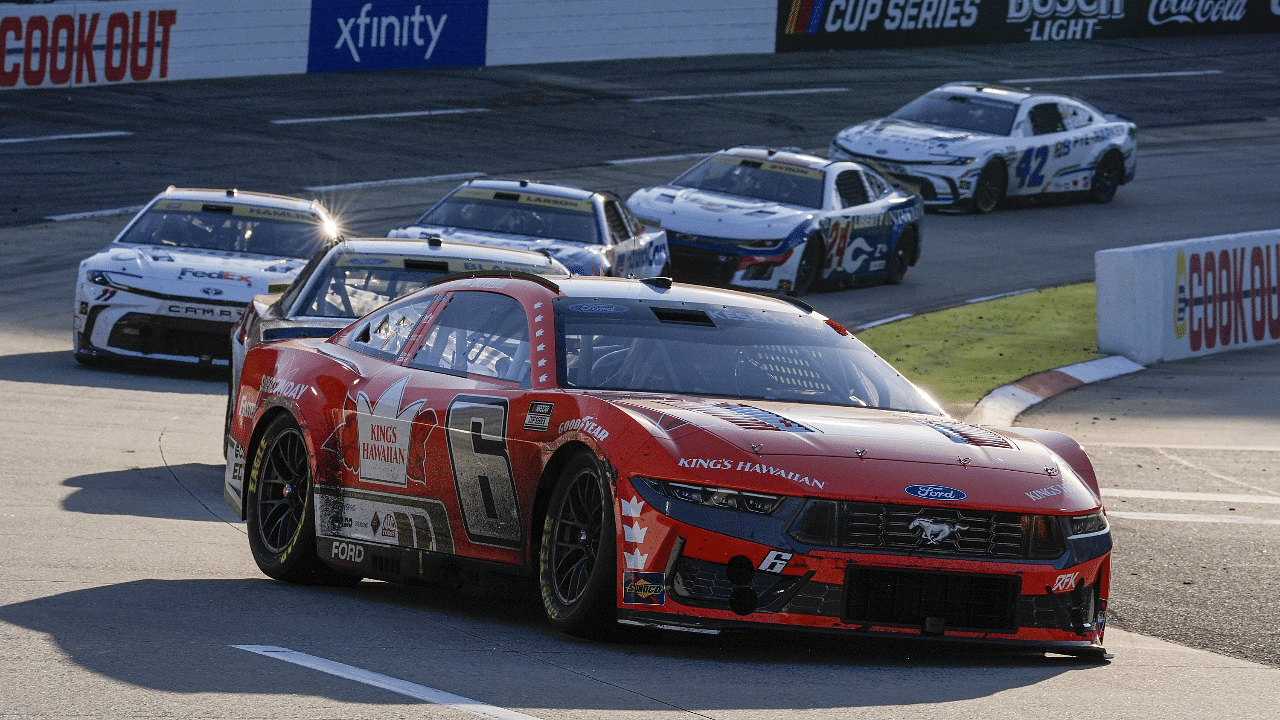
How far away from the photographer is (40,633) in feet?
21.5

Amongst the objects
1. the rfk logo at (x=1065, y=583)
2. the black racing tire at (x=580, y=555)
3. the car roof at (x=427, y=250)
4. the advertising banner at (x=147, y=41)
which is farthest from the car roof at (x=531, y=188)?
the advertising banner at (x=147, y=41)

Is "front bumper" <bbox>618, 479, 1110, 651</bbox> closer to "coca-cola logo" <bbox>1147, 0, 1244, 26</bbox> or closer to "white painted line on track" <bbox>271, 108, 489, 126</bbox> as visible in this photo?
"white painted line on track" <bbox>271, 108, 489, 126</bbox>

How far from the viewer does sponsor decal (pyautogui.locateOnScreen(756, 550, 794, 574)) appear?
21.1ft

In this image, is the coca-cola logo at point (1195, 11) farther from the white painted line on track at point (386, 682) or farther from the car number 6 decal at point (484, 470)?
the white painted line on track at point (386, 682)

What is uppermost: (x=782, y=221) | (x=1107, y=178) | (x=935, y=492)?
(x=1107, y=178)

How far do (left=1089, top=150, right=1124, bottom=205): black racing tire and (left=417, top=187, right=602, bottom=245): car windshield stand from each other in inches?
508

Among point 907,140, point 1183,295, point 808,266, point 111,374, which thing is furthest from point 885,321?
point 111,374

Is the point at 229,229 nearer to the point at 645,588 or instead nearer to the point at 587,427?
the point at 587,427

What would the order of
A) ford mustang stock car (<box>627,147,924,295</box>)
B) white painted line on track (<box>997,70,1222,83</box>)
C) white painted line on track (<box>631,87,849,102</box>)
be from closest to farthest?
ford mustang stock car (<box>627,147,924,295</box>) < white painted line on track (<box>631,87,849,102</box>) < white painted line on track (<box>997,70,1222,83</box>)

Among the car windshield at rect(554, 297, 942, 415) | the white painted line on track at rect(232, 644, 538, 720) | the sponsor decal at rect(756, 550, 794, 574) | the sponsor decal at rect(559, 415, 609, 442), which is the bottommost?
the white painted line on track at rect(232, 644, 538, 720)

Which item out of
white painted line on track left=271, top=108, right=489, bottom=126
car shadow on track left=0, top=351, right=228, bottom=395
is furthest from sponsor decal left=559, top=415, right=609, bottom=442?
white painted line on track left=271, top=108, right=489, bottom=126

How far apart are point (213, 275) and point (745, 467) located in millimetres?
9469

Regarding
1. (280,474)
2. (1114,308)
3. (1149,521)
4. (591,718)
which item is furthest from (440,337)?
(1114,308)

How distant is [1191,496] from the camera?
1202 cm
